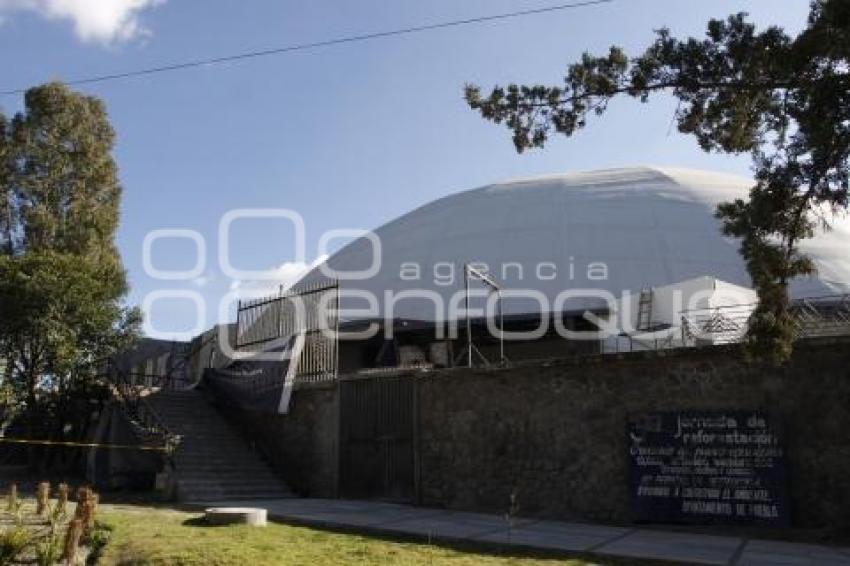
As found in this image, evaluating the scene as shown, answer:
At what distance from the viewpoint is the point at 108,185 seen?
29.5 meters

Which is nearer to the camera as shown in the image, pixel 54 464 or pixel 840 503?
pixel 840 503

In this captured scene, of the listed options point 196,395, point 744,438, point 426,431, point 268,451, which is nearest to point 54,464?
point 196,395

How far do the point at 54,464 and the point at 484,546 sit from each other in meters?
13.8

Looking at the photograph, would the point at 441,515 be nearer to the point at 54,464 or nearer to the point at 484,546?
the point at 484,546

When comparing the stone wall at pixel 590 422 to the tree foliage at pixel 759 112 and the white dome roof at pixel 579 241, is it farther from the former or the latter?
the white dome roof at pixel 579 241

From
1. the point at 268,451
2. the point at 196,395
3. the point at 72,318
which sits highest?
the point at 72,318

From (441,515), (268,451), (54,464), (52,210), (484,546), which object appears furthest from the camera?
(52,210)

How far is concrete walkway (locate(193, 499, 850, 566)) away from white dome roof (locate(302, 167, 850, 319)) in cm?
930

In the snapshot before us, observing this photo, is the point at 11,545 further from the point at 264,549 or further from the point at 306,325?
the point at 306,325

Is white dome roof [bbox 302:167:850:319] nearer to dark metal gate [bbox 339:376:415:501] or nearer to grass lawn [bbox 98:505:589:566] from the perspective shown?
dark metal gate [bbox 339:376:415:501]

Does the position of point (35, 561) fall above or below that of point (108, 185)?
below

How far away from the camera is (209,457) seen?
17000mm

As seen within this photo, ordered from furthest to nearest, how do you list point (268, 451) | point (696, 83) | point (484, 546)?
point (268, 451), point (484, 546), point (696, 83)

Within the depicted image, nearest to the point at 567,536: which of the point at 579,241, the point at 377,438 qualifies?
the point at 377,438
